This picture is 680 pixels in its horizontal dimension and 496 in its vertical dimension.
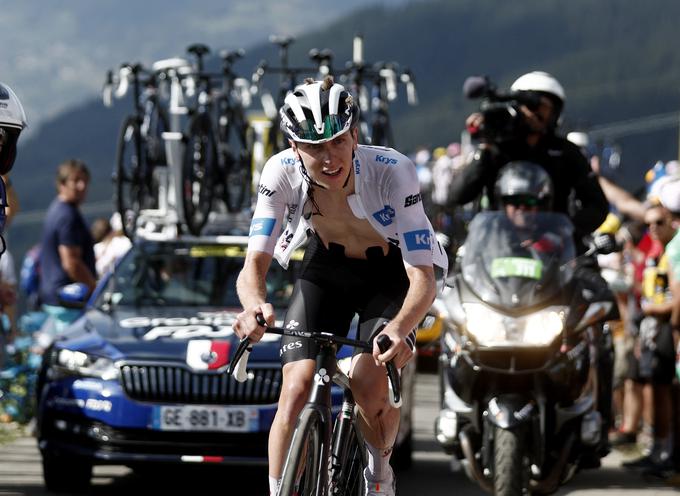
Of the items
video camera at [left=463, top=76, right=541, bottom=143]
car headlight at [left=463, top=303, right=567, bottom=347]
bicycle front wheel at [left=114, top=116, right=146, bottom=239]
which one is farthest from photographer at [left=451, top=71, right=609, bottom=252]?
bicycle front wheel at [left=114, top=116, right=146, bottom=239]

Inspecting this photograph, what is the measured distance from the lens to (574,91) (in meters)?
85.2

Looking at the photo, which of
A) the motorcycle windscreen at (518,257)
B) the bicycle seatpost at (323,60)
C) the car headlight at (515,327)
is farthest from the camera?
the bicycle seatpost at (323,60)

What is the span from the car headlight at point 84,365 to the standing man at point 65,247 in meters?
2.82

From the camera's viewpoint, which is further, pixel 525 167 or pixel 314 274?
pixel 525 167

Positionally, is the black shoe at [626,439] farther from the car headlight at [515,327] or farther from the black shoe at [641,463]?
the car headlight at [515,327]

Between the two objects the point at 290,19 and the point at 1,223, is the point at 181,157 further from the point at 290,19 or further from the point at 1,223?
the point at 290,19

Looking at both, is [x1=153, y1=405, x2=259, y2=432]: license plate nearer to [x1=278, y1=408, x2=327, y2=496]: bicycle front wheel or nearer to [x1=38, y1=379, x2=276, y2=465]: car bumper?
[x1=38, y1=379, x2=276, y2=465]: car bumper

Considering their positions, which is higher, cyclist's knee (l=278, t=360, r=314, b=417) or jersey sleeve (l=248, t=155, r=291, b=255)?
jersey sleeve (l=248, t=155, r=291, b=255)

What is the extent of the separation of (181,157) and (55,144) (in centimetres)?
8398

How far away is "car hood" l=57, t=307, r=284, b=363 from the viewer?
974cm

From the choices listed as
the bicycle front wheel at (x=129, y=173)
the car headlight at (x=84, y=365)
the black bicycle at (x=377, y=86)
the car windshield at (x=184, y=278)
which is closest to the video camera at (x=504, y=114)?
the car windshield at (x=184, y=278)

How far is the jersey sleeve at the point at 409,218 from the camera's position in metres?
6.81

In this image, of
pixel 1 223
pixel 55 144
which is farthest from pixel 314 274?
pixel 55 144

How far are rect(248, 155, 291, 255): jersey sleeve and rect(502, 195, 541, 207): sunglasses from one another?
257 centimetres
